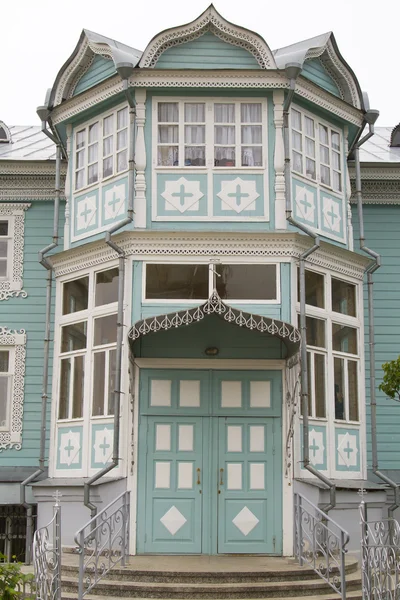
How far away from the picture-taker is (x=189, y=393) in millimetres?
12320

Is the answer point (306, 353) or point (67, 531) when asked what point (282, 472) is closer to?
point (306, 353)

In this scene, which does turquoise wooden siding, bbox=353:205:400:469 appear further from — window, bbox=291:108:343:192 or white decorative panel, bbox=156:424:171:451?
white decorative panel, bbox=156:424:171:451

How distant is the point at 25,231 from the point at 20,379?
8.83 feet

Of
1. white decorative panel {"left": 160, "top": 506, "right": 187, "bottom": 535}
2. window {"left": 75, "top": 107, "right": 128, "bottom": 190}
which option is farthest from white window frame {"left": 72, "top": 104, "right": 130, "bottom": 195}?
white decorative panel {"left": 160, "top": 506, "right": 187, "bottom": 535}

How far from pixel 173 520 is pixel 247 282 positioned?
3498 mm

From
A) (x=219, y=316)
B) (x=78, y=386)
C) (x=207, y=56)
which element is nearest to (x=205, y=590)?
(x=219, y=316)

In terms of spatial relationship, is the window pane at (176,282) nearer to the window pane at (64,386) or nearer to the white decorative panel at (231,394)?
the white decorative panel at (231,394)

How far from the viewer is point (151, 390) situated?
1225cm

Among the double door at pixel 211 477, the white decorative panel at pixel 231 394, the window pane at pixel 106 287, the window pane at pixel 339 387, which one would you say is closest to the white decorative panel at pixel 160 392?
the double door at pixel 211 477

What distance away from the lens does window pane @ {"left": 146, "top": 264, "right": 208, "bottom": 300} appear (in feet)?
40.0

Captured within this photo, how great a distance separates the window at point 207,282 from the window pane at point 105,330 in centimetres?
75

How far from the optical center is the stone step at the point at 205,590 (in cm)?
963

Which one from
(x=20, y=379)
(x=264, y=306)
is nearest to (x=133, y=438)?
(x=264, y=306)

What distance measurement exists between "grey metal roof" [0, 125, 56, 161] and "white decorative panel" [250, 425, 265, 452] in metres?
6.45
